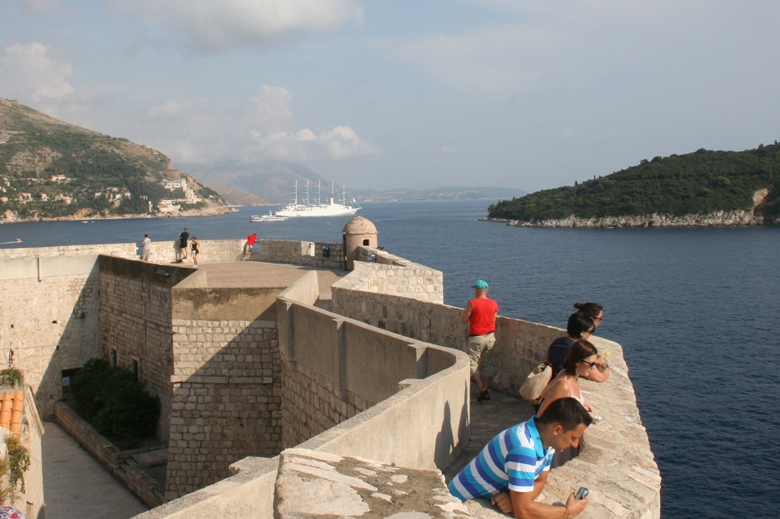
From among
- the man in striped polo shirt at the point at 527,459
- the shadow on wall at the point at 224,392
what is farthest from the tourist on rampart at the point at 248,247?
the man in striped polo shirt at the point at 527,459

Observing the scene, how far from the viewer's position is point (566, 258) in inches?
2995

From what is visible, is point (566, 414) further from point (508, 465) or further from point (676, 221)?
point (676, 221)

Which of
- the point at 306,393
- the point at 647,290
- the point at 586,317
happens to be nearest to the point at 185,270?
the point at 306,393

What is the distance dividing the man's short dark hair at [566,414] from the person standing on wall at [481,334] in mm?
4067

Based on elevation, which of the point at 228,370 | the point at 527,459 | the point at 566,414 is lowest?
the point at 228,370

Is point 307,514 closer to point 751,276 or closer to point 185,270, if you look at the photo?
point 185,270

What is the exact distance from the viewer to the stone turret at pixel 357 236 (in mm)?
20609

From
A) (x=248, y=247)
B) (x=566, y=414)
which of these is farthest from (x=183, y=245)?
(x=566, y=414)

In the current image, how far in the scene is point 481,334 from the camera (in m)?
7.95

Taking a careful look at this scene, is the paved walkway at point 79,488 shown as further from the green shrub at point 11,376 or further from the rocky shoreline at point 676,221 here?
the rocky shoreline at point 676,221

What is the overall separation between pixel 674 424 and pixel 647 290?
3033 centimetres

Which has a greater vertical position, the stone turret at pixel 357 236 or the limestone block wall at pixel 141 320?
the stone turret at pixel 357 236

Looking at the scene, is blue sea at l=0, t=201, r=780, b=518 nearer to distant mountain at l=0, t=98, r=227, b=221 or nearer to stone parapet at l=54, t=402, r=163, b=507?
stone parapet at l=54, t=402, r=163, b=507

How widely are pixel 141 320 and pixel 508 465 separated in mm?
15441
